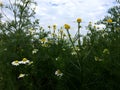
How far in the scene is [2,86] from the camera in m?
4.63

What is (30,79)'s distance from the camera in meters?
4.20

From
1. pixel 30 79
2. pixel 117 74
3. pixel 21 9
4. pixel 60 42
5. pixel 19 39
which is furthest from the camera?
pixel 21 9

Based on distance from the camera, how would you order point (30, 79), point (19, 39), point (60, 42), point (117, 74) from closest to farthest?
point (117, 74) → point (30, 79) → point (60, 42) → point (19, 39)

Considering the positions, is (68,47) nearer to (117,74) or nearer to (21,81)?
(21,81)

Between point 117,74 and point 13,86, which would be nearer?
point 117,74

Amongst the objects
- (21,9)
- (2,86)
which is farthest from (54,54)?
Result: (21,9)

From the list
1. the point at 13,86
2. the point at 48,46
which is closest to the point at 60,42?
the point at 48,46

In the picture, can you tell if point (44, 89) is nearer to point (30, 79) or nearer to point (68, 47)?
point (30, 79)

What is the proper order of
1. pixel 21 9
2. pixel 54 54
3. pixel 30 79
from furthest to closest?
1. pixel 21 9
2. pixel 54 54
3. pixel 30 79

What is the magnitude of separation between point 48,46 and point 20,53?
19.5 inches

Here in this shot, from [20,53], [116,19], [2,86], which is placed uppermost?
[116,19]

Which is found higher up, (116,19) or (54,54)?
(116,19)

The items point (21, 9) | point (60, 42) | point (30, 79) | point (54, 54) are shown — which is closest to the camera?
point (30, 79)

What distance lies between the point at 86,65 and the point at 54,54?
895 millimetres
